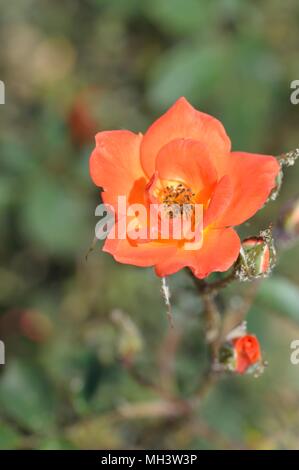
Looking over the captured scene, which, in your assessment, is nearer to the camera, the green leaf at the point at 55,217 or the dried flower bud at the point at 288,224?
the dried flower bud at the point at 288,224

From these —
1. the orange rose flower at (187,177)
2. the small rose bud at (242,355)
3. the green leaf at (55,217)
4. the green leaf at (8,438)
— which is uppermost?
the green leaf at (55,217)

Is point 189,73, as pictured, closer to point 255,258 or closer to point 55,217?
point 55,217

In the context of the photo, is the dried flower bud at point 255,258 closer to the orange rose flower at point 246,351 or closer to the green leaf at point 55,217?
the orange rose flower at point 246,351

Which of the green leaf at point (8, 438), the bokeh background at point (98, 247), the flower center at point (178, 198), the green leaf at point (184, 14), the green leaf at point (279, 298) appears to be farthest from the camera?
the green leaf at point (184, 14)

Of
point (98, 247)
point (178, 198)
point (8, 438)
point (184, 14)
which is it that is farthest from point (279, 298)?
point (184, 14)

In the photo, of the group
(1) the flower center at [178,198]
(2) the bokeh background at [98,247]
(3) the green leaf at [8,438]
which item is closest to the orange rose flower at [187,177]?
(1) the flower center at [178,198]

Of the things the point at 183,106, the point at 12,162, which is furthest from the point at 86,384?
the point at 12,162
